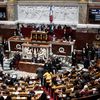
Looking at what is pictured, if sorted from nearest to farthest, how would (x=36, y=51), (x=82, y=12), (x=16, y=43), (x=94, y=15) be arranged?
(x=36, y=51) < (x=16, y=43) < (x=94, y=15) < (x=82, y=12)

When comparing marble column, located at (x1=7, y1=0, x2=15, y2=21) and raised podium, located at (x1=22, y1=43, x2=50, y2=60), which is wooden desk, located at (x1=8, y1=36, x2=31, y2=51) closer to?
raised podium, located at (x1=22, y1=43, x2=50, y2=60)

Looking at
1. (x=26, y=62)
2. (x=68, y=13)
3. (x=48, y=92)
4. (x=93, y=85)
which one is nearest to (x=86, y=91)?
(x=93, y=85)

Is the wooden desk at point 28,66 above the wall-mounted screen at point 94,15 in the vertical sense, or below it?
below

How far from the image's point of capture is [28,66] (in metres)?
22.4

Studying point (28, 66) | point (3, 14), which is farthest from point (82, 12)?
point (28, 66)

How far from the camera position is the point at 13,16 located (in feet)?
94.7

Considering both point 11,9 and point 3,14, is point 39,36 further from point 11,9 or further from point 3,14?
point 3,14

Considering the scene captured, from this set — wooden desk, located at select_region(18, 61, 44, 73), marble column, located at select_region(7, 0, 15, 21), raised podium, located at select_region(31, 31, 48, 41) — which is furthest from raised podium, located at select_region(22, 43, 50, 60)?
marble column, located at select_region(7, 0, 15, 21)

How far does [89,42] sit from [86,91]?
1256 centimetres

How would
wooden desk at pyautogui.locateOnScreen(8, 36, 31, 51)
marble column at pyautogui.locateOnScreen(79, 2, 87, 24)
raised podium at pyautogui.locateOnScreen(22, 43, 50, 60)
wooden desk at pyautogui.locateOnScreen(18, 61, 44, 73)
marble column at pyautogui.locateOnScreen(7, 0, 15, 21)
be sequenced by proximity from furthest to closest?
marble column at pyautogui.locateOnScreen(7, 0, 15, 21)
marble column at pyautogui.locateOnScreen(79, 2, 87, 24)
wooden desk at pyautogui.locateOnScreen(8, 36, 31, 51)
raised podium at pyautogui.locateOnScreen(22, 43, 50, 60)
wooden desk at pyautogui.locateOnScreen(18, 61, 44, 73)

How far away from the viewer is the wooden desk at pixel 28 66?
22.1 m

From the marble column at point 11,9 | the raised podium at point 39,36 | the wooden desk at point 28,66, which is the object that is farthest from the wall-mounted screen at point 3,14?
the wooden desk at point 28,66

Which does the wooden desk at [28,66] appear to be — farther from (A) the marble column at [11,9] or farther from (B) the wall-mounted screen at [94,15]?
(A) the marble column at [11,9]

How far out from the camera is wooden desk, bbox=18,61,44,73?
2214cm
